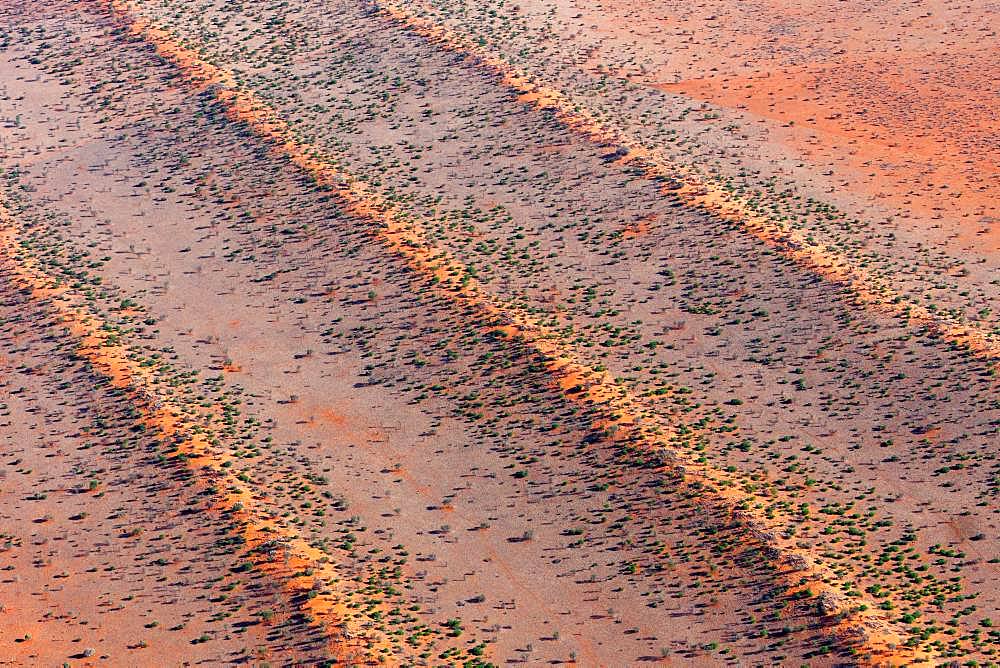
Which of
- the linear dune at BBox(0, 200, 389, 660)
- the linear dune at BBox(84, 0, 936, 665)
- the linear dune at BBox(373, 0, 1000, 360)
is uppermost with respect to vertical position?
the linear dune at BBox(373, 0, 1000, 360)

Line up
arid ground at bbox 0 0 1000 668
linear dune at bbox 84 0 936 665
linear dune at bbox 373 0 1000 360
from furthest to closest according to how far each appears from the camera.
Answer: linear dune at bbox 373 0 1000 360, arid ground at bbox 0 0 1000 668, linear dune at bbox 84 0 936 665

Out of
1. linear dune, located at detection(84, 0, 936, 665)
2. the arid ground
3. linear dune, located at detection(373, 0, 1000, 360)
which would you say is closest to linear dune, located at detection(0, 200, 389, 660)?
the arid ground

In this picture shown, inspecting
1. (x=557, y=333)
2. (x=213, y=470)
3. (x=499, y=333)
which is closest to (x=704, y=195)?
(x=557, y=333)

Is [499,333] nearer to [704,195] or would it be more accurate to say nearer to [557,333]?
[557,333]

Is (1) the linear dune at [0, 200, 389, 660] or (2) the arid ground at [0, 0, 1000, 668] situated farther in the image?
(2) the arid ground at [0, 0, 1000, 668]

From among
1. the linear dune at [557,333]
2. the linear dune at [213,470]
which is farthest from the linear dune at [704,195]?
the linear dune at [213,470]

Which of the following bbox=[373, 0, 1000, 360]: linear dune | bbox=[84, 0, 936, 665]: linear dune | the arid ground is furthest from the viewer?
bbox=[373, 0, 1000, 360]: linear dune

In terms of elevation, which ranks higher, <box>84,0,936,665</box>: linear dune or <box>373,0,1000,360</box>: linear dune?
<box>373,0,1000,360</box>: linear dune

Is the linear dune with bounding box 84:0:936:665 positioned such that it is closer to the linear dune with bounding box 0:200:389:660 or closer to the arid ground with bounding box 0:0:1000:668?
the arid ground with bounding box 0:0:1000:668
